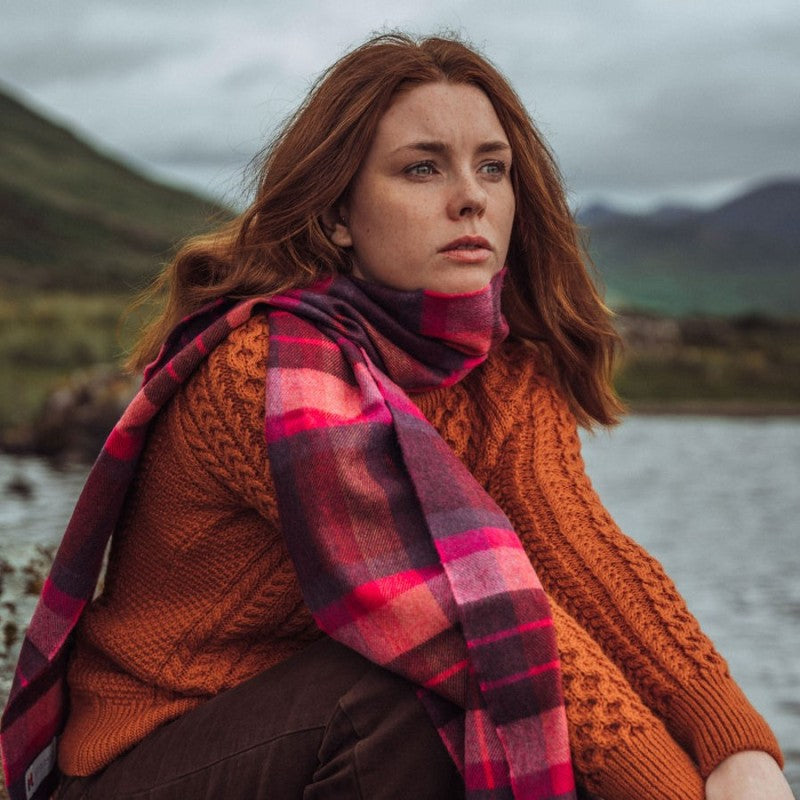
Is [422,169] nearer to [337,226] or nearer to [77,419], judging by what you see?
[337,226]

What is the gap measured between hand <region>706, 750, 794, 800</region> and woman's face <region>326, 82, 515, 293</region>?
30.3 inches

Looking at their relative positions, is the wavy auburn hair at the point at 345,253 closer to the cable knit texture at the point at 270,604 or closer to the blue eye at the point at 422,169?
the blue eye at the point at 422,169

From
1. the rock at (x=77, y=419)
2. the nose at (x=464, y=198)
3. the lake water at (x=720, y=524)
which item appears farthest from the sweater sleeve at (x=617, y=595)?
the rock at (x=77, y=419)

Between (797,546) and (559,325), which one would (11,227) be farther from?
(559,325)

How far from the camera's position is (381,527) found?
1550 mm

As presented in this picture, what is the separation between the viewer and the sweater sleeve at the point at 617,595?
165cm

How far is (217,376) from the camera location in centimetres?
165

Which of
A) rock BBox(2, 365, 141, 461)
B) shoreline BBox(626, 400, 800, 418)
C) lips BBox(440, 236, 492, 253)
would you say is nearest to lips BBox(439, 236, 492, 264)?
lips BBox(440, 236, 492, 253)

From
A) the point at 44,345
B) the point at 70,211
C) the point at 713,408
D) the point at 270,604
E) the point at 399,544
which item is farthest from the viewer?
the point at 70,211

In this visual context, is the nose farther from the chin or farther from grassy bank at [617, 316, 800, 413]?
grassy bank at [617, 316, 800, 413]

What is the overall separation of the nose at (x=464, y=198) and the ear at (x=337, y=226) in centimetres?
17

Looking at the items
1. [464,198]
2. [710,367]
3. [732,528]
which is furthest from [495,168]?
[710,367]

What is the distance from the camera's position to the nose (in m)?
1.80

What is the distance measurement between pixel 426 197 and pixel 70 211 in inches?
1695
